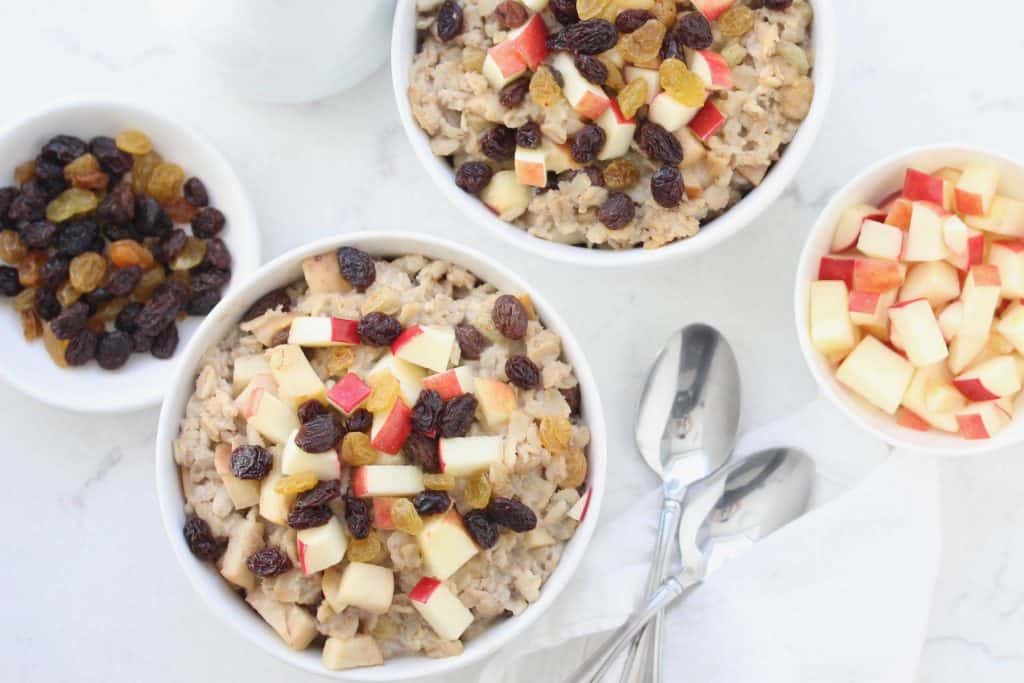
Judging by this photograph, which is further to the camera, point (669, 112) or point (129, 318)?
point (129, 318)

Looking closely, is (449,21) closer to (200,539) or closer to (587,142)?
(587,142)

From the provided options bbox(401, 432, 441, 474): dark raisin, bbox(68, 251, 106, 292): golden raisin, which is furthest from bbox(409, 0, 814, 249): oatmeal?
bbox(68, 251, 106, 292): golden raisin

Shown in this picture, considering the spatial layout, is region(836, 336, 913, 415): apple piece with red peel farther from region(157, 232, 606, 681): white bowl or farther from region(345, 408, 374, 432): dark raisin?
region(345, 408, 374, 432): dark raisin

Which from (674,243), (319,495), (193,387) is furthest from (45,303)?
(674,243)

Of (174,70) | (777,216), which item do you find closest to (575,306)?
(777,216)

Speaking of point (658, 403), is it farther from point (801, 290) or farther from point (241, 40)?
point (241, 40)

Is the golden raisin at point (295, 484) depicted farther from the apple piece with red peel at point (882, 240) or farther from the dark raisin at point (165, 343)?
the apple piece with red peel at point (882, 240)
